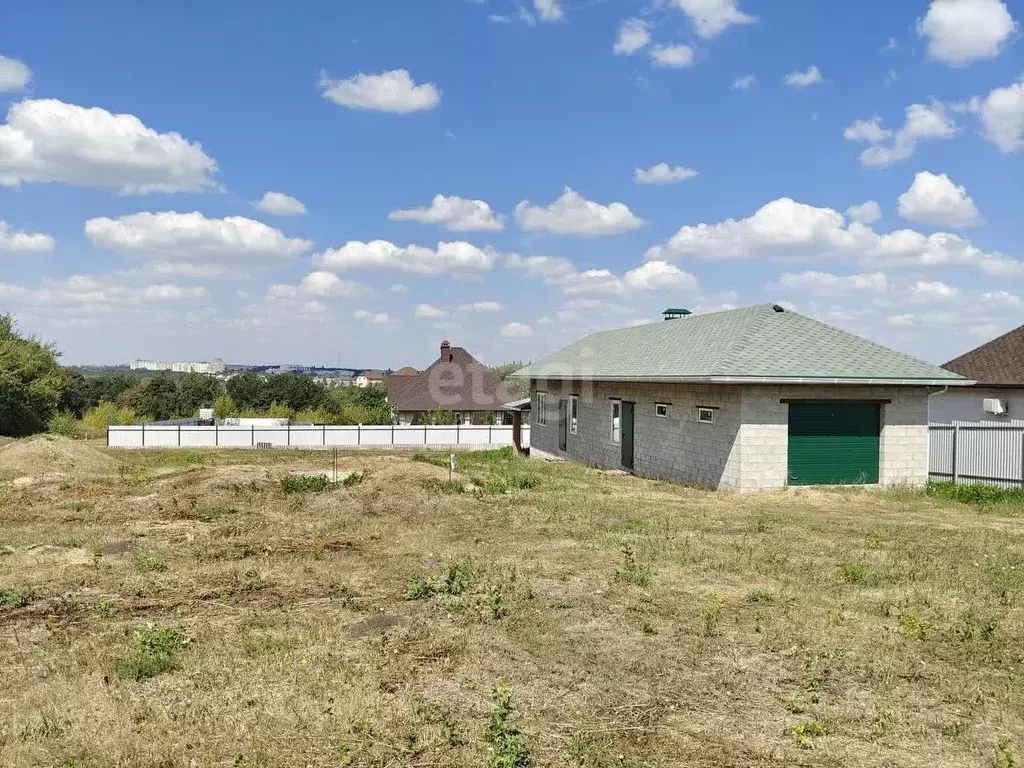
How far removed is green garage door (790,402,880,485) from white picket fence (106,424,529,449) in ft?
87.3

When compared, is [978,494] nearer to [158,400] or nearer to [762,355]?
[762,355]

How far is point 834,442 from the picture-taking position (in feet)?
60.9

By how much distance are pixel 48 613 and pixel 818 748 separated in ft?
26.8

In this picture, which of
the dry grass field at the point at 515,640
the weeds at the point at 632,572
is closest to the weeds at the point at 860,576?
the dry grass field at the point at 515,640

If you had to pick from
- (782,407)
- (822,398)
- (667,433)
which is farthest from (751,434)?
(667,433)

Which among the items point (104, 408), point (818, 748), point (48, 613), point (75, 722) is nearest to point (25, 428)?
point (104, 408)

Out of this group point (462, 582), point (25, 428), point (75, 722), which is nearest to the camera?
point (75, 722)

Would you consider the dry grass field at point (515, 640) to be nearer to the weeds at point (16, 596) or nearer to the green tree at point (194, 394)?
the weeds at point (16, 596)

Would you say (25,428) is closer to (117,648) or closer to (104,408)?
(104,408)

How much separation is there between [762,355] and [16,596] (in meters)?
15.7

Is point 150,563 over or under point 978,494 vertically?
under

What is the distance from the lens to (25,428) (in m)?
53.4

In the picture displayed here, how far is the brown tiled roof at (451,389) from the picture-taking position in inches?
2400

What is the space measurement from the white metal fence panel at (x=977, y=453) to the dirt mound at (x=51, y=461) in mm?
25285
